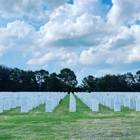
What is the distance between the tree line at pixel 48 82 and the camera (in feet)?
201

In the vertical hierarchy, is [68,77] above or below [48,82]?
above

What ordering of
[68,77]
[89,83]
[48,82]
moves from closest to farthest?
1. [48,82]
2. [89,83]
3. [68,77]

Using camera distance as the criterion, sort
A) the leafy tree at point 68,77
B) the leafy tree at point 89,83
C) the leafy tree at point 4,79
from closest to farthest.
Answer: the leafy tree at point 4,79
the leafy tree at point 89,83
the leafy tree at point 68,77

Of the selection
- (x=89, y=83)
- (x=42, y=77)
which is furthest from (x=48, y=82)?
(x=89, y=83)

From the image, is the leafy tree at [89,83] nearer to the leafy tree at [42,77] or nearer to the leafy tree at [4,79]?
the leafy tree at [42,77]

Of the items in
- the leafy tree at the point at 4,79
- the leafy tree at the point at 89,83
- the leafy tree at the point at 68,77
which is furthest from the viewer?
the leafy tree at the point at 68,77

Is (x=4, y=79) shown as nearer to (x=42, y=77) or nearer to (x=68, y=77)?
(x=42, y=77)

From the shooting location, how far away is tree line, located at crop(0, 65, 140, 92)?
201 feet

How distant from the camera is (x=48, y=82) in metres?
62.7

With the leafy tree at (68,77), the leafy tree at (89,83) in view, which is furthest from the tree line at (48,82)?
the leafy tree at (68,77)

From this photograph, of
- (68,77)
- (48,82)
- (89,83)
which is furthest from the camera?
(68,77)

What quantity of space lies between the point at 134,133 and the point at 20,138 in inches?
134

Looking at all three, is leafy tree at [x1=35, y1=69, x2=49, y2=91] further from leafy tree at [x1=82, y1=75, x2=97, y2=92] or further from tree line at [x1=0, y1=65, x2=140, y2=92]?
leafy tree at [x1=82, y1=75, x2=97, y2=92]

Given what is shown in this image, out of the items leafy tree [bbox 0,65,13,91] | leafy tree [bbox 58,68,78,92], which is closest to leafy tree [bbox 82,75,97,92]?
leafy tree [bbox 58,68,78,92]
